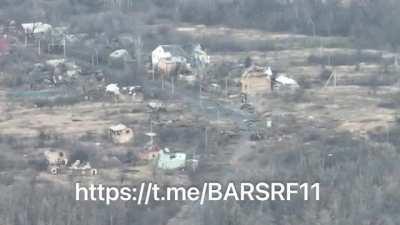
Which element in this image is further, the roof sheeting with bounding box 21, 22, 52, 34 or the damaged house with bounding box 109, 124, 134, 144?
the roof sheeting with bounding box 21, 22, 52, 34

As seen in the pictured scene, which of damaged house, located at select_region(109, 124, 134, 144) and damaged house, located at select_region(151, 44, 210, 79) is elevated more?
damaged house, located at select_region(151, 44, 210, 79)

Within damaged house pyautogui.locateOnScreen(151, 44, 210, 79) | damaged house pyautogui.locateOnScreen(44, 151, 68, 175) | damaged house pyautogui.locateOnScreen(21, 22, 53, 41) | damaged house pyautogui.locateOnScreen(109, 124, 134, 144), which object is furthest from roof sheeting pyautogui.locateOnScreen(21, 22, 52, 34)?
damaged house pyautogui.locateOnScreen(44, 151, 68, 175)

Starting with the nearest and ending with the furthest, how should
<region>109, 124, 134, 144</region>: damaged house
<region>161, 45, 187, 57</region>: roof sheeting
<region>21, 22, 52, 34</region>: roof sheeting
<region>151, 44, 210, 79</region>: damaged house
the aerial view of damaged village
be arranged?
the aerial view of damaged village → <region>109, 124, 134, 144</region>: damaged house → <region>151, 44, 210, 79</region>: damaged house → <region>161, 45, 187, 57</region>: roof sheeting → <region>21, 22, 52, 34</region>: roof sheeting

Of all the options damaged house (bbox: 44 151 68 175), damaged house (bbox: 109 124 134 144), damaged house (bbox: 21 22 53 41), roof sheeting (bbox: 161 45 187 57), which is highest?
damaged house (bbox: 21 22 53 41)

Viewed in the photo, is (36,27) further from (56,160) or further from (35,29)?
(56,160)

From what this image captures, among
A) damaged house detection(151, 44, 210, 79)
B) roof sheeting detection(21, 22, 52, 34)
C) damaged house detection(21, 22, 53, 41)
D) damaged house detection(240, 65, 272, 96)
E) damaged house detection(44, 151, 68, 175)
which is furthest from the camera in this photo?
roof sheeting detection(21, 22, 52, 34)

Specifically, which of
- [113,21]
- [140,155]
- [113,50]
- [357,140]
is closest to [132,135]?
[140,155]

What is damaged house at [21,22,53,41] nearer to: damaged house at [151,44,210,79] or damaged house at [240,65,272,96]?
damaged house at [151,44,210,79]

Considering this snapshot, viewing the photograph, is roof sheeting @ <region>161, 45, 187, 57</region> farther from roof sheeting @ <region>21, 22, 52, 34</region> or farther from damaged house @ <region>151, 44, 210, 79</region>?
roof sheeting @ <region>21, 22, 52, 34</region>
